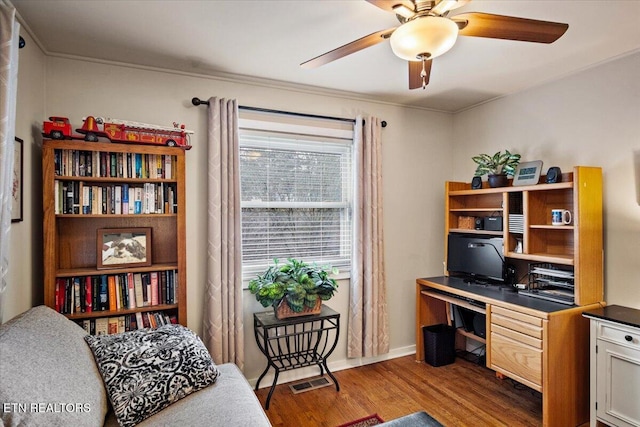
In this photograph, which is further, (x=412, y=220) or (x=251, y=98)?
(x=412, y=220)

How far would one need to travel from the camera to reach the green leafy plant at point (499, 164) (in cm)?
297

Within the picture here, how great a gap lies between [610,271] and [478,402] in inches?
53.2

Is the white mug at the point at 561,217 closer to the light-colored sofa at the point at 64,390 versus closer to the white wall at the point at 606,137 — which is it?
the white wall at the point at 606,137

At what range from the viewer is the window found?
2.98 meters

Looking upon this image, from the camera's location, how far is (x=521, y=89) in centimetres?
309

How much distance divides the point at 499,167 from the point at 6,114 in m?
3.32

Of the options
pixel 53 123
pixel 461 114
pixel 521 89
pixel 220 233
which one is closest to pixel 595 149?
pixel 521 89

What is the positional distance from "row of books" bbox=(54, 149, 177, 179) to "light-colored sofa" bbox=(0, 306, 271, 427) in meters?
0.88

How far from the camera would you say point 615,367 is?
2143mm

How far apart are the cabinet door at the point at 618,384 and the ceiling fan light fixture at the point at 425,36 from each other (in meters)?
2.09

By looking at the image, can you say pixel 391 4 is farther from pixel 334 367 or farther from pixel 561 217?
pixel 334 367

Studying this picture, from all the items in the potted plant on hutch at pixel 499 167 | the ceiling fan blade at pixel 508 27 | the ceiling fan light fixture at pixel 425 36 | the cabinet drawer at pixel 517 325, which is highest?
the ceiling fan blade at pixel 508 27

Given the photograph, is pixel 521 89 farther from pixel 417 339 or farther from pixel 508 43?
pixel 417 339

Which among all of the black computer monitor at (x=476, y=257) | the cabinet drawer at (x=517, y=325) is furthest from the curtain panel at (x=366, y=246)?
the cabinet drawer at (x=517, y=325)
